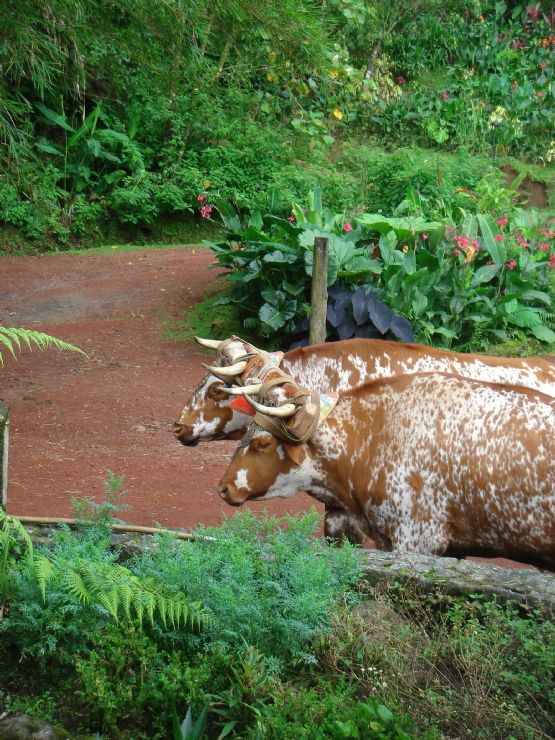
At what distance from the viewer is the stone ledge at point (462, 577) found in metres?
4.27

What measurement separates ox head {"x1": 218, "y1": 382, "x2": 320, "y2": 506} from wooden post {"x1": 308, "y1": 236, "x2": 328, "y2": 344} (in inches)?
167

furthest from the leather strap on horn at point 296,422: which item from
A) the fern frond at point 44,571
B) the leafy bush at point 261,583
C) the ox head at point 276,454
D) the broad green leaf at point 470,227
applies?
the broad green leaf at point 470,227

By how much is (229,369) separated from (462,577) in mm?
2226

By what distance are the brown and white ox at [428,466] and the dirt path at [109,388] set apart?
1518mm

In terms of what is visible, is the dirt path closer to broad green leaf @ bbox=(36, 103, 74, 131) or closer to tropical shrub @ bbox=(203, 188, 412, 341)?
tropical shrub @ bbox=(203, 188, 412, 341)

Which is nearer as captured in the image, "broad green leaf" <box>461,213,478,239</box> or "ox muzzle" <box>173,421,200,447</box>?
"ox muzzle" <box>173,421,200,447</box>

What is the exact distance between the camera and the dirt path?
7.34m

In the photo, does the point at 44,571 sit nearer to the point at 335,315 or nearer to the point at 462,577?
the point at 462,577

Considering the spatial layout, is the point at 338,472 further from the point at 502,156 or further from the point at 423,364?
the point at 502,156

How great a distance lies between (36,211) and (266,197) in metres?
5.77

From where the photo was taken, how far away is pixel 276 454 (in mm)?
5391

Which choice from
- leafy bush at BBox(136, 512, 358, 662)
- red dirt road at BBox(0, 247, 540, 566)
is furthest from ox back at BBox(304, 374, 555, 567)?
red dirt road at BBox(0, 247, 540, 566)

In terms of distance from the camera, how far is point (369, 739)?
341 centimetres

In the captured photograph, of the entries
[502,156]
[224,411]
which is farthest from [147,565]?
[502,156]
